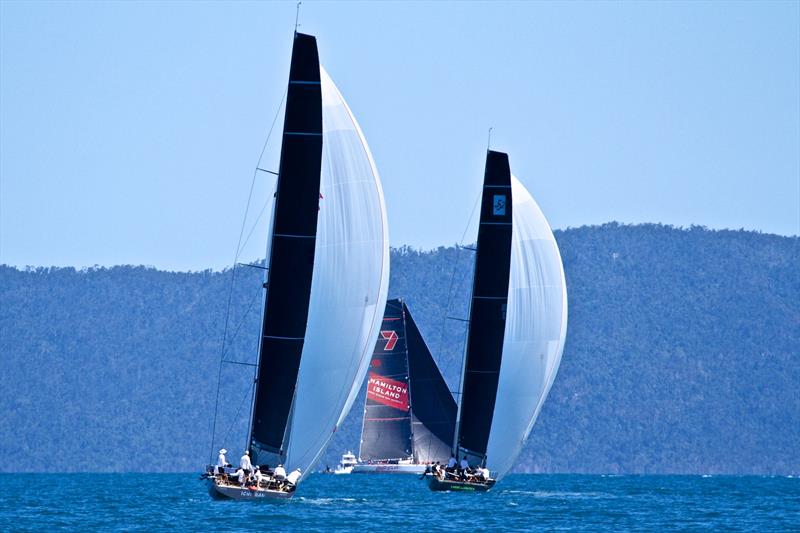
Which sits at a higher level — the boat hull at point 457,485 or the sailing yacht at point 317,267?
the sailing yacht at point 317,267

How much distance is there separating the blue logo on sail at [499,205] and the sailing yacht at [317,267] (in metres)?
10.5

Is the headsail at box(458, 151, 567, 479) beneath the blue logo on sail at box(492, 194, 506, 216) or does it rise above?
beneath

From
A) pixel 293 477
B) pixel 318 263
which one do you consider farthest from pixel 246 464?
pixel 318 263

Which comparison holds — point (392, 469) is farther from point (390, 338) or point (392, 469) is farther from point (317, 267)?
point (317, 267)

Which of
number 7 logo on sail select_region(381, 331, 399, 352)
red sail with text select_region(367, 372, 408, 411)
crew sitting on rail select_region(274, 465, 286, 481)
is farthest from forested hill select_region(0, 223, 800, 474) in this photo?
crew sitting on rail select_region(274, 465, 286, 481)

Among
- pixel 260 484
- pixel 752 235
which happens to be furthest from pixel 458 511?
pixel 752 235

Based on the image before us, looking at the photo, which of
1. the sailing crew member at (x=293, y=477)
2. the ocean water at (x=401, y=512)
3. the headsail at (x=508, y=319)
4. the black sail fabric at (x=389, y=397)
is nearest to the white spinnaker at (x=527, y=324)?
the headsail at (x=508, y=319)

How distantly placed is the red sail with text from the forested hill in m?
54.9

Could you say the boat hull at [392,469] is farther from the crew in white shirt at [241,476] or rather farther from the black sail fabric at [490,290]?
the crew in white shirt at [241,476]

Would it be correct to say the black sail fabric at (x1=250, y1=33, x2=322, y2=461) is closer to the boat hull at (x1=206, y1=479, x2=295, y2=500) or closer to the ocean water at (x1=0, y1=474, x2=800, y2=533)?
the boat hull at (x1=206, y1=479, x2=295, y2=500)

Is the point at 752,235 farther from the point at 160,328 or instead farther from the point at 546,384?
the point at 546,384

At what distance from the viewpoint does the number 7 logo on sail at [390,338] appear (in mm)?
73062

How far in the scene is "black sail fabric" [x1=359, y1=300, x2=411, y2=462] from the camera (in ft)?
240

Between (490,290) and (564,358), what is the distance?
106874mm
